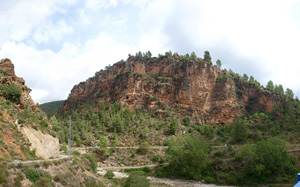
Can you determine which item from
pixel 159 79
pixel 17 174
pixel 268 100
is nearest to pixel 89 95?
pixel 159 79

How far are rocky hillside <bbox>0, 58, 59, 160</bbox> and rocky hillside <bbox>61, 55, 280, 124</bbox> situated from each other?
63019 millimetres

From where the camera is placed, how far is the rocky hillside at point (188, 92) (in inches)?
3971

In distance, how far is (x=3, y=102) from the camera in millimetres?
30891

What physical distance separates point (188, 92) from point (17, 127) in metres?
84.5

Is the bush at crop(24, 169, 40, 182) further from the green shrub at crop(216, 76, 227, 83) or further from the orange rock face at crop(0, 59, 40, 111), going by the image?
the green shrub at crop(216, 76, 227, 83)

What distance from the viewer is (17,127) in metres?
28.0

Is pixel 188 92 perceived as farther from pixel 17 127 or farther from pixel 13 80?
pixel 17 127

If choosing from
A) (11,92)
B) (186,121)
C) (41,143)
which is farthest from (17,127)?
(186,121)

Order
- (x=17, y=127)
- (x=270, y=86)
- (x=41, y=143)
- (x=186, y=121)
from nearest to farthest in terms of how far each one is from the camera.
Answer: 1. (x=17, y=127)
2. (x=41, y=143)
3. (x=186, y=121)
4. (x=270, y=86)

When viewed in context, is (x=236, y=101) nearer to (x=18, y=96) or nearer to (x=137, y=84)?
(x=137, y=84)

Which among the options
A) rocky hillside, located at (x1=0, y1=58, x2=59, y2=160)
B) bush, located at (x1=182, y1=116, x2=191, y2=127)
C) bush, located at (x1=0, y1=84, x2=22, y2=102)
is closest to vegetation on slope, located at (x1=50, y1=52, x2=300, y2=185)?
bush, located at (x1=182, y1=116, x2=191, y2=127)

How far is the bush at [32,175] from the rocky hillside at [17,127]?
4289mm

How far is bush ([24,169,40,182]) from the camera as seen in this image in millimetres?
17625

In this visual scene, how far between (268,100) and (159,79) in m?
51.2
